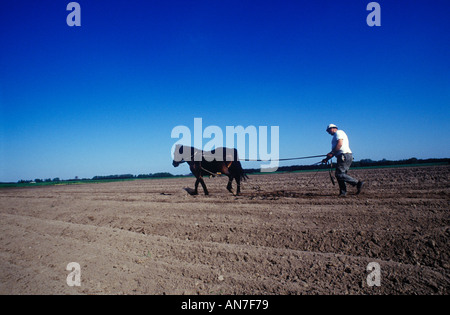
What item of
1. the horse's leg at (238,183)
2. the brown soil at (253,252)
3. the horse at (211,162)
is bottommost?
the brown soil at (253,252)

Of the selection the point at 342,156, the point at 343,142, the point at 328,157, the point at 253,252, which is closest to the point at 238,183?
the point at 328,157

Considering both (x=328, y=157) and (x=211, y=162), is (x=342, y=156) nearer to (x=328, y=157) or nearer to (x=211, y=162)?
(x=328, y=157)

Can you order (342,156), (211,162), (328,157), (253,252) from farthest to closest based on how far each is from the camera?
(211,162) → (328,157) → (342,156) → (253,252)

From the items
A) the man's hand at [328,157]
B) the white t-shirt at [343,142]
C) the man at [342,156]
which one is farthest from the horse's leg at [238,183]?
the white t-shirt at [343,142]

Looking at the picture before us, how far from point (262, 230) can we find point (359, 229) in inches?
72.7

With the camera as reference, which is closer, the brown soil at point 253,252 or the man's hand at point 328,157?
the brown soil at point 253,252

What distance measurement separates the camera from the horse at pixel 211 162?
10609mm

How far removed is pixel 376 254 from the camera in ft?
11.1

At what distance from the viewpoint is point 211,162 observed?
10.9 m

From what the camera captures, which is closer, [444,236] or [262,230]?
[444,236]

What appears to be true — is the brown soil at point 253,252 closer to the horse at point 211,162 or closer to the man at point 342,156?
the man at point 342,156

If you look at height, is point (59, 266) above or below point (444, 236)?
below
